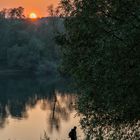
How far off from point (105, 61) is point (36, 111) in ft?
193

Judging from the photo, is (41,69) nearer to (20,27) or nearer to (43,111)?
(20,27)

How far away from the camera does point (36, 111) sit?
77938 millimetres

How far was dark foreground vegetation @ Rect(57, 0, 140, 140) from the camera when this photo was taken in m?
20.0

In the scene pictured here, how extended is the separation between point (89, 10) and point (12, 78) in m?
124

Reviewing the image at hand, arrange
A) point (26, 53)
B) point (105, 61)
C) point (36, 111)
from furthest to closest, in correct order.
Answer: point (26, 53)
point (36, 111)
point (105, 61)

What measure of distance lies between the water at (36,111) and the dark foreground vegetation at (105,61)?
8707mm

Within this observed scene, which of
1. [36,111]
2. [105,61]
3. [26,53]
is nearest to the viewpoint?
[105,61]

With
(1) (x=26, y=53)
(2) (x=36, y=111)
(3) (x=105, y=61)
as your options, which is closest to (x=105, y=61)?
(3) (x=105, y=61)

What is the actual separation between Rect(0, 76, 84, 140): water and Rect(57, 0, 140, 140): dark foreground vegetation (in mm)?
8707

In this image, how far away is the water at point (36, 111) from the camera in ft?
192

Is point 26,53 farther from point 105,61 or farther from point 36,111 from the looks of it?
point 105,61

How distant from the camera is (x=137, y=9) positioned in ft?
65.2

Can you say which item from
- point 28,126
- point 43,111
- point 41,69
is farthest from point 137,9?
point 41,69

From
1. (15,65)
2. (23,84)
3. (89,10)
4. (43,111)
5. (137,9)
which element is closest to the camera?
(137,9)
